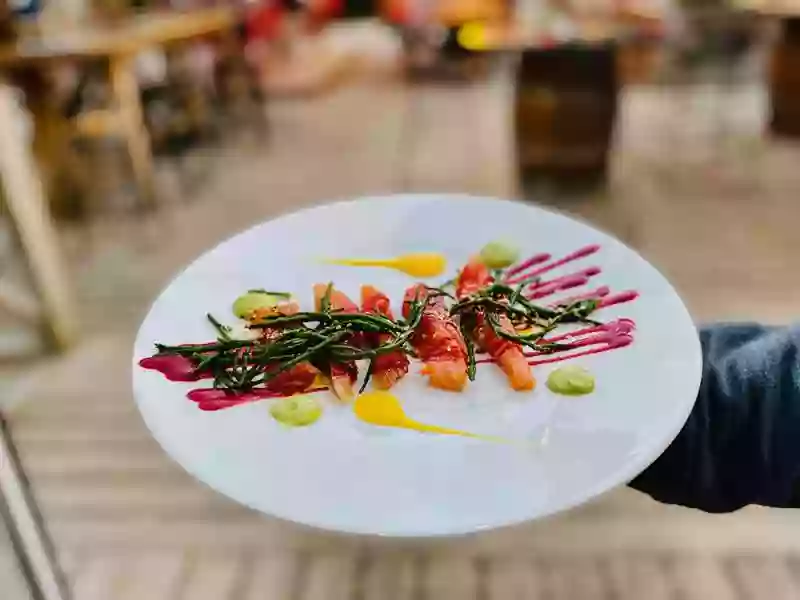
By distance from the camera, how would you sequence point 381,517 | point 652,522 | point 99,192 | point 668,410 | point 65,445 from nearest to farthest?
point 381,517, point 668,410, point 652,522, point 65,445, point 99,192

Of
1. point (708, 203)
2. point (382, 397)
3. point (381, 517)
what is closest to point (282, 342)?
point (382, 397)

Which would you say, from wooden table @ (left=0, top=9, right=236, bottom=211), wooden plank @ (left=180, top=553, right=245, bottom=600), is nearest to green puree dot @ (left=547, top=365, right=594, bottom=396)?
wooden plank @ (left=180, top=553, right=245, bottom=600)

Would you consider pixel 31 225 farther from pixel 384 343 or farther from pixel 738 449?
pixel 738 449

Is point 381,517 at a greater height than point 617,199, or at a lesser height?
greater

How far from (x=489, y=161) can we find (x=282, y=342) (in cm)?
297

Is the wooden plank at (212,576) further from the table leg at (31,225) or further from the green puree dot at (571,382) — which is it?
the table leg at (31,225)

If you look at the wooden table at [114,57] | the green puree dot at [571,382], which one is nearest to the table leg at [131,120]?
the wooden table at [114,57]

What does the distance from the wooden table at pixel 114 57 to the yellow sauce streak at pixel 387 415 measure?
2546 mm

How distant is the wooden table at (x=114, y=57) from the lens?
3.08m

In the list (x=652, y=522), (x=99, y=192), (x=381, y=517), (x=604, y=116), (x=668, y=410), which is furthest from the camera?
(x=99, y=192)

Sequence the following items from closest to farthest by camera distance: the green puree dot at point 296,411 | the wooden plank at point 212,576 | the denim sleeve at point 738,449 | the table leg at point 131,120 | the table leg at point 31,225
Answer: the green puree dot at point 296,411
the denim sleeve at point 738,449
the wooden plank at point 212,576
the table leg at point 31,225
the table leg at point 131,120

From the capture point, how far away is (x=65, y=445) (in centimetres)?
204

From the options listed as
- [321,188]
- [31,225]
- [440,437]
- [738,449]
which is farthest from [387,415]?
[321,188]

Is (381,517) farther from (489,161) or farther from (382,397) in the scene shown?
(489,161)
